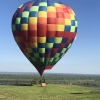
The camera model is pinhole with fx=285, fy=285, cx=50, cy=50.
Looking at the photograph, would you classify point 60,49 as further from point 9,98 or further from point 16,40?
point 9,98

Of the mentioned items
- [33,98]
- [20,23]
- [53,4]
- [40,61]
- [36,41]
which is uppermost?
[53,4]

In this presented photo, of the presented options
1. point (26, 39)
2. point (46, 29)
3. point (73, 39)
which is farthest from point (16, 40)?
point (73, 39)

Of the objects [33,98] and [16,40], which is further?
[16,40]

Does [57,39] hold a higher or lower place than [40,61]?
higher

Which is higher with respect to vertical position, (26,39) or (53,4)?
(53,4)

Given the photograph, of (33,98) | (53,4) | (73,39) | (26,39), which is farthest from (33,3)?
(33,98)

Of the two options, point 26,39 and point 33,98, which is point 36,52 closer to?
point 26,39
